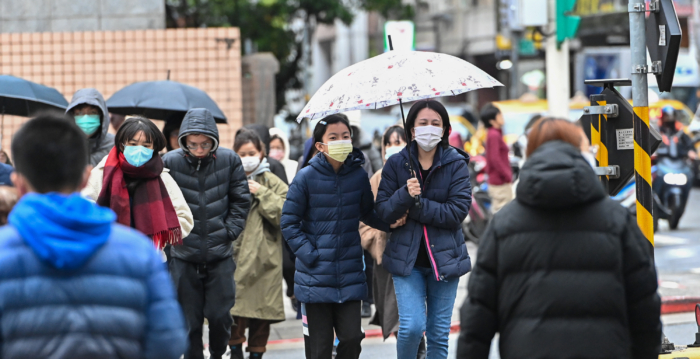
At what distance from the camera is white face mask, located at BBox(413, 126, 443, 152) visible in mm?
5406

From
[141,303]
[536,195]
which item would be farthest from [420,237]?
[141,303]

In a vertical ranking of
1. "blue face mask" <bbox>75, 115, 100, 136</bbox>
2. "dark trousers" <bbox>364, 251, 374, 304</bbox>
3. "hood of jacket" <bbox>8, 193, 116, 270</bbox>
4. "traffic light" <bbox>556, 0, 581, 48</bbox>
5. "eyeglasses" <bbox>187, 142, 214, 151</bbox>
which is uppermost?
"traffic light" <bbox>556, 0, 581, 48</bbox>

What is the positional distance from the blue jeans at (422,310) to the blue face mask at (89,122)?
2736 millimetres

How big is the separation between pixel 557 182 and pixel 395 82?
215 centimetres

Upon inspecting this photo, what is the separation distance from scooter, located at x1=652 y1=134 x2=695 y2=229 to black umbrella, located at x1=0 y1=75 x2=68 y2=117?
9.68m

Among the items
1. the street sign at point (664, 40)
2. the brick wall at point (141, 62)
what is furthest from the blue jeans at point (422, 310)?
the brick wall at point (141, 62)

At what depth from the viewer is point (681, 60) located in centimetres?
3114

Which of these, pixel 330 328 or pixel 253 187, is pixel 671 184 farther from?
pixel 330 328

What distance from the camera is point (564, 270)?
126 inches

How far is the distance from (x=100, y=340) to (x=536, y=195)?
1557 mm

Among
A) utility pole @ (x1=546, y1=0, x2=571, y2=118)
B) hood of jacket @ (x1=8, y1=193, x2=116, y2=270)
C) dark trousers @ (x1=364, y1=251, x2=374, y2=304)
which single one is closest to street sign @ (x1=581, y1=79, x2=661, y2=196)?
dark trousers @ (x1=364, y1=251, x2=374, y2=304)

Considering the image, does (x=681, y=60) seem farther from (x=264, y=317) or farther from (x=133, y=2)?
(x=264, y=317)

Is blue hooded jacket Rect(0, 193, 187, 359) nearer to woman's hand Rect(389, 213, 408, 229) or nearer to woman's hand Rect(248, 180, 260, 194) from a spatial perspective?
woman's hand Rect(389, 213, 408, 229)

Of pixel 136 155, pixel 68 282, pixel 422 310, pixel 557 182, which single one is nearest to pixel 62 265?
pixel 68 282
